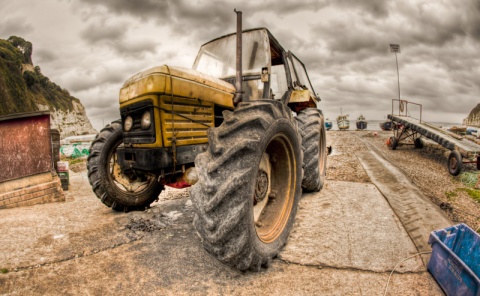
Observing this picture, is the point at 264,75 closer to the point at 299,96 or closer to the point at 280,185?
the point at 280,185

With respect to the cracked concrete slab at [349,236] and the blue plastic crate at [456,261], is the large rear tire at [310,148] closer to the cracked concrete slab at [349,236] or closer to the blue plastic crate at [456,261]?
→ the cracked concrete slab at [349,236]

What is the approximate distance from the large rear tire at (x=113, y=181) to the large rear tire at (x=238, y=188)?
1.70m

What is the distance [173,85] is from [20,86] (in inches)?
1686

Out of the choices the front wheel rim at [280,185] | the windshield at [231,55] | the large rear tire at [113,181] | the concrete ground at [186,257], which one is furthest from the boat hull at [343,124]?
the front wheel rim at [280,185]

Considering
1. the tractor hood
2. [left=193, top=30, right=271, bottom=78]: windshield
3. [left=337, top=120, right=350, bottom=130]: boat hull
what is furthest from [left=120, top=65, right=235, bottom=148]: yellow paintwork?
[left=337, top=120, right=350, bottom=130]: boat hull

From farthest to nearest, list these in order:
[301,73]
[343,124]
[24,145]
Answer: [343,124], [301,73], [24,145]

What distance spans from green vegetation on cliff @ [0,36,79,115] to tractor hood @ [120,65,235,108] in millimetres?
32004

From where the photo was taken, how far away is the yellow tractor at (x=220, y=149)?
5.87ft

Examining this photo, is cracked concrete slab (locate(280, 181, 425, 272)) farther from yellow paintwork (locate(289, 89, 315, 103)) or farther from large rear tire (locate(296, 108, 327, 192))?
yellow paintwork (locate(289, 89, 315, 103))

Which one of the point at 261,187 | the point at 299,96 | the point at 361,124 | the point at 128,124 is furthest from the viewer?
the point at 361,124

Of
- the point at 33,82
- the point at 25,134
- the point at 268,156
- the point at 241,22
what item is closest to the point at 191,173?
the point at 268,156

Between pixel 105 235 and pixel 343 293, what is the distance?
2.31 m

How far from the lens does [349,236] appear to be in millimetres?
2715

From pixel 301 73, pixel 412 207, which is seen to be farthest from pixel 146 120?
pixel 301 73
